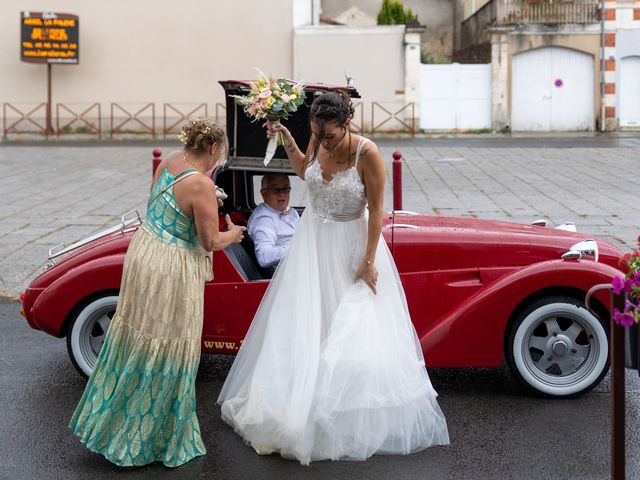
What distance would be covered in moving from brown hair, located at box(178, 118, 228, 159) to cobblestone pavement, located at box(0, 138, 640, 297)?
462cm

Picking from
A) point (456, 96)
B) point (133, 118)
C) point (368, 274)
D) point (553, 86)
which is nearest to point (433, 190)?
point (368, 274)

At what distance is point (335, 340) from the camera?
4.85 meters

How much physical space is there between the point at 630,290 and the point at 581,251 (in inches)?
86.4

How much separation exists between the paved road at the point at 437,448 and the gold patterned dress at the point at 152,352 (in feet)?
0.54

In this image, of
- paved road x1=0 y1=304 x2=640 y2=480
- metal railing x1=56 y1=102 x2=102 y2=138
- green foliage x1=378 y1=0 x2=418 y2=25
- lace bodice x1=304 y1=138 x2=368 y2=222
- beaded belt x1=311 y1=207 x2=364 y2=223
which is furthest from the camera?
green foliage x1=378 y1=0 x2=418 y2=25

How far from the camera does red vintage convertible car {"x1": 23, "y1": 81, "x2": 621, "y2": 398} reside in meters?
5.54

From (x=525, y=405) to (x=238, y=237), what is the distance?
2035 mm

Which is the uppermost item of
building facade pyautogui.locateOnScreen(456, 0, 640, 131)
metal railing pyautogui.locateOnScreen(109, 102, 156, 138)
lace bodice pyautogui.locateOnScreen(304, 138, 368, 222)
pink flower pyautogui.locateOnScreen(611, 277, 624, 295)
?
building facade pyautogui.locateOnScreen(456, 0, 640, 131)

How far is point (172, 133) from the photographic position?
32.9 m

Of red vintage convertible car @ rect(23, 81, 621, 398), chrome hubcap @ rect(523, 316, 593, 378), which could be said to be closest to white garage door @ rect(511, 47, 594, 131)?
red vintage convertible car @ rect(23, 81, 621, 398)

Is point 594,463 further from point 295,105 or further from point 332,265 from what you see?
point 295,105

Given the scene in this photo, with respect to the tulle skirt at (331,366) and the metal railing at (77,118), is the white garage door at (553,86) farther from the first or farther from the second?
the tulle skirt at (331,366)

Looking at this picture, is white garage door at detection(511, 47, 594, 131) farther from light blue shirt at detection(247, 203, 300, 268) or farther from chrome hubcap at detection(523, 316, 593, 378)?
chrome hubcap at detection(523, 316, 593, 378)

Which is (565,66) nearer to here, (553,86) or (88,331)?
(553,86)
